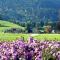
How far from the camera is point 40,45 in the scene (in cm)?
503

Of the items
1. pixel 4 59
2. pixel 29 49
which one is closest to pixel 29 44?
pixel 29 49

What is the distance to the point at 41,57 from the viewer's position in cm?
466

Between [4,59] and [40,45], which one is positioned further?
[40,45]

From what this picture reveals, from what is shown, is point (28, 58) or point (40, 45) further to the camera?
point (40, 45)

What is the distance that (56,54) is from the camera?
15.4 ft

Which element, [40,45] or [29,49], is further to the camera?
[40,45]

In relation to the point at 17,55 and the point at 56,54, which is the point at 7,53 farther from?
the point at 56,54

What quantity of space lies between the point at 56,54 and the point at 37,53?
0.85 ft

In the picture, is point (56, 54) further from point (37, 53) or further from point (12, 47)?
point (12, 47)

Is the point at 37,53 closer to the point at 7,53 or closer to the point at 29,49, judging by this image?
the point at 29,49

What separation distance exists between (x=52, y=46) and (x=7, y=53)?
2.18 feet

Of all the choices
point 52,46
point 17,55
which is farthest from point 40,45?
point 17,55

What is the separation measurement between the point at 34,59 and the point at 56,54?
308mm

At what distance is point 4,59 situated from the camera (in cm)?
454
